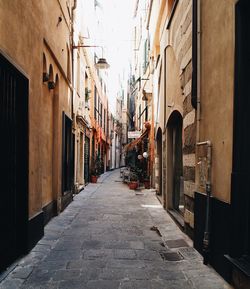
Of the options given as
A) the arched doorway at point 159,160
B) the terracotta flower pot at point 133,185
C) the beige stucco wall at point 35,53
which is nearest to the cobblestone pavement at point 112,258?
the beige stucco wall at point 35,53

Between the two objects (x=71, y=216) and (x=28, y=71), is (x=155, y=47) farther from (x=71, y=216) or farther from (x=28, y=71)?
(x=28, y=71)

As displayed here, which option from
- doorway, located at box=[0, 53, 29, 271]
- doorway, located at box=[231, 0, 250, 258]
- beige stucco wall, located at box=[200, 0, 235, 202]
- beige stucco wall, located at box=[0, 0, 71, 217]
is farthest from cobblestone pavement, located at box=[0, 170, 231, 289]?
beige stucco wall, located at box=[200, 0, 235, 202]

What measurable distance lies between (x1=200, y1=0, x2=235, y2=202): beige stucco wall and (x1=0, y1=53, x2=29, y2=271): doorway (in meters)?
2.62

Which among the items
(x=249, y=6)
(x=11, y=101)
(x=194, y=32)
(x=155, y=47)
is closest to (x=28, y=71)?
(x=11, y=101)

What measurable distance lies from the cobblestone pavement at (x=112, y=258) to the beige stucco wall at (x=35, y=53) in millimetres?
803

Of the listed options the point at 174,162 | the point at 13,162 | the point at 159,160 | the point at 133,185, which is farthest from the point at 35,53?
the point at 133,185

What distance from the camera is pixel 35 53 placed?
242 inches

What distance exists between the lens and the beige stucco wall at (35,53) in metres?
4.79

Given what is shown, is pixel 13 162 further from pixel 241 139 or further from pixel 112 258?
pixel 241 139

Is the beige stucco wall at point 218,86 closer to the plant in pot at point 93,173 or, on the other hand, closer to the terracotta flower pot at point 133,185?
the terracotta flower pot at point 133,185

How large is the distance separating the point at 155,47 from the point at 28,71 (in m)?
10.3

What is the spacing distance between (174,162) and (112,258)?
4900mm

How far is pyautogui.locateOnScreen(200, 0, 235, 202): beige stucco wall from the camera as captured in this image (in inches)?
174

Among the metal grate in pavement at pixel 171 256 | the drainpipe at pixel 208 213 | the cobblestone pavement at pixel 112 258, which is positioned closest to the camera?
the cobblestone pavement at pixel 112 258
